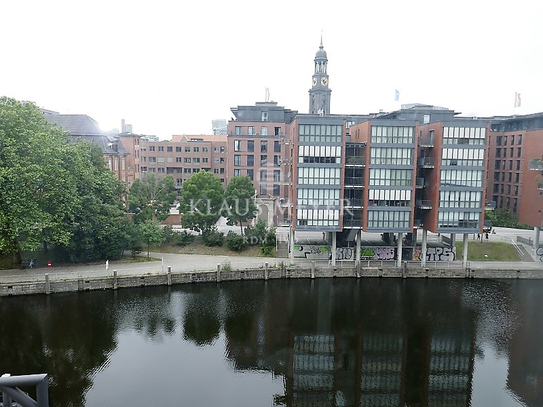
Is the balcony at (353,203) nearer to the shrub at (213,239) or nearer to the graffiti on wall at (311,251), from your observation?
the graffiti on wall at (311,251)

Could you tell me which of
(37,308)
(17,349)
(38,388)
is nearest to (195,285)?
(37,308)

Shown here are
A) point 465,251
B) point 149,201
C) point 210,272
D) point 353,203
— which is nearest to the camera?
point 210,272

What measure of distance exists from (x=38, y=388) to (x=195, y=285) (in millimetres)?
30234

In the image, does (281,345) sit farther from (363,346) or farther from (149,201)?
(149,201)

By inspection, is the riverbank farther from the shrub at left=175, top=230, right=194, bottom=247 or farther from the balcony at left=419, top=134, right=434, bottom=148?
the balcony at left=419, top=134, right=434, bottom=148

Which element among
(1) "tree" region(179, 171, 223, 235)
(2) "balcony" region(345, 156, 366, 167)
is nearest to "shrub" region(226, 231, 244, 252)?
(1) "tree" region(179, 171, 223, 235)

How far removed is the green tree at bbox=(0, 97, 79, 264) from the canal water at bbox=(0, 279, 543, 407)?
16.2 ft

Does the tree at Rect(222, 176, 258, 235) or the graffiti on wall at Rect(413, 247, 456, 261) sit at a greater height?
the tree at Rect(222, 176, 258, 235)

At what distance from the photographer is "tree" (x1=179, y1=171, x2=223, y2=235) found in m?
42.6

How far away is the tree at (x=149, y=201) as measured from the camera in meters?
43.8

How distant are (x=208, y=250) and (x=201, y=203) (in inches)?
181

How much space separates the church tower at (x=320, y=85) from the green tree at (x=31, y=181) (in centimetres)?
3978

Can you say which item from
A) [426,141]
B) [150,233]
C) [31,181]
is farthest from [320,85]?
[31,181]

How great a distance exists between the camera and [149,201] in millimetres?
47094
